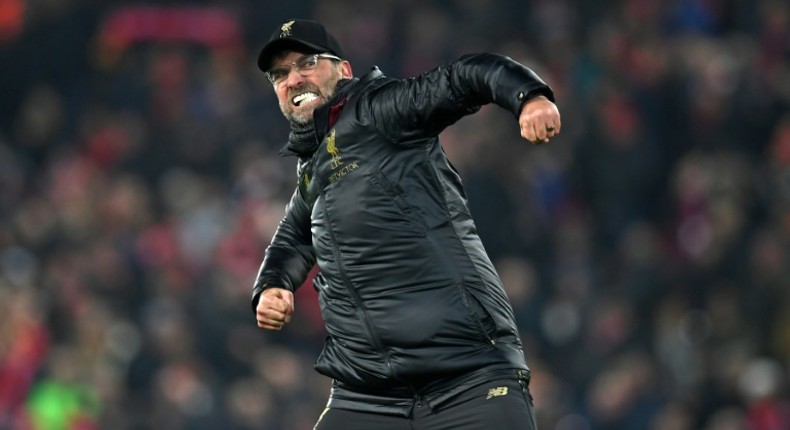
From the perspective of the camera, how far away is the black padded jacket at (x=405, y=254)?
4570 millimetres

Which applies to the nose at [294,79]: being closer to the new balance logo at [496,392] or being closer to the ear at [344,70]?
the ear at [344,70]

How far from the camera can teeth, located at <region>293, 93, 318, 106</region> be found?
4.91m

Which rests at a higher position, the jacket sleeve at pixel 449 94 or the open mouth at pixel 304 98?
the open mouth at pixel 304 98

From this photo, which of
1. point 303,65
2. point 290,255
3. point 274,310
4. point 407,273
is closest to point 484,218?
point 290,255

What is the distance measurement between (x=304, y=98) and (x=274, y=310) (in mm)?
731

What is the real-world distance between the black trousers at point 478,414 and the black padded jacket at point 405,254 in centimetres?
3

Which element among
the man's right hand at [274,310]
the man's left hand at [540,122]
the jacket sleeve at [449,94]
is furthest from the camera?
the man's right hand at [274,310]

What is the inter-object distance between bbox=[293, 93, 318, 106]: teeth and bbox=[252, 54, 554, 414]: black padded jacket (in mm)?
156

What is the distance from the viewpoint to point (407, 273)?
15.1ft

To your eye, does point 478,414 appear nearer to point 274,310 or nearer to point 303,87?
point 274,310

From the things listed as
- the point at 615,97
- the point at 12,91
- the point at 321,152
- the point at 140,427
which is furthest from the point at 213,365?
the point at 321,152

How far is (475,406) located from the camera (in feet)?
14.8

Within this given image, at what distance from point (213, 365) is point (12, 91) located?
464cm

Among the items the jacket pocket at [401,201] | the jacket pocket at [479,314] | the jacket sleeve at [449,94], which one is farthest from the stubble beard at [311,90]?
the jacket pocket at [479,314]
